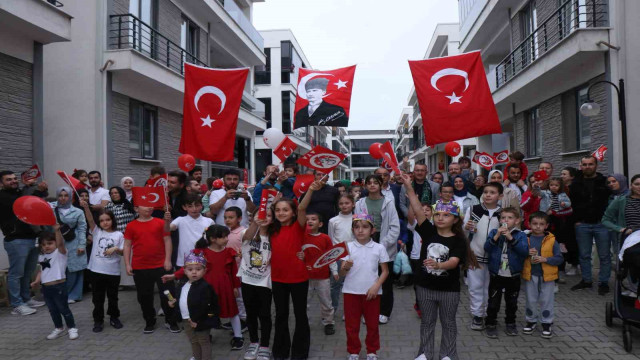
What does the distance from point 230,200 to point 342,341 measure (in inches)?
100

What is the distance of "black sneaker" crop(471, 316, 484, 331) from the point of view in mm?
4973

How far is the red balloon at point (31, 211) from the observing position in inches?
185

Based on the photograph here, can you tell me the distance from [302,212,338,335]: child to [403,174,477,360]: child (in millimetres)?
1007

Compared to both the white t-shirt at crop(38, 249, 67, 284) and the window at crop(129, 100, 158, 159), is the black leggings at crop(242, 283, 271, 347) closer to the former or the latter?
the white t-shirt at crop(38, 249, 67, 284)

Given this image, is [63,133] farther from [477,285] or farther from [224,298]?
[477,285]

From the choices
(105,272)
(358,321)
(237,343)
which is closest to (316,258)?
(358,321)

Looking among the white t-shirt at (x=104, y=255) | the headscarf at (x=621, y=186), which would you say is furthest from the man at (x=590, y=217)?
the white t-shirt at (x=104, y=255)

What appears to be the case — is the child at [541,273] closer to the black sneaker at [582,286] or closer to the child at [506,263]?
the child at [506,263]

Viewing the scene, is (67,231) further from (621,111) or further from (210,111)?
(621,111)

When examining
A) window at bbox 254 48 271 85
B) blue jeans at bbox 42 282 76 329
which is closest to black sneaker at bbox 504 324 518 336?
blue jeans at bbox 42 282 76 329

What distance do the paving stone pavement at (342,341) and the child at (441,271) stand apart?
43 cm

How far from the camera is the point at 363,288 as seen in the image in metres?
4.10

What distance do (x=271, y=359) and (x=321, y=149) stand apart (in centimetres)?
225

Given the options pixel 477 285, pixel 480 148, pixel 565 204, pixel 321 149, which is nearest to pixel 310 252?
pixel 321 149
